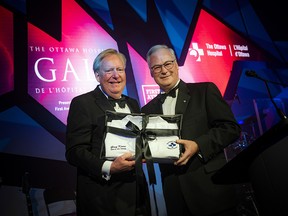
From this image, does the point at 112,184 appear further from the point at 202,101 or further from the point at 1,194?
the point at 1,194

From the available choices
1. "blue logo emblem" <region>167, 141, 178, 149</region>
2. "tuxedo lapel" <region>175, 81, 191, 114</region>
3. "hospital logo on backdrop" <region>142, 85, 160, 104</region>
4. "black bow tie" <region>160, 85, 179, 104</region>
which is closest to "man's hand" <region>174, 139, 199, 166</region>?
"blue logo emblem" <region>167, 141, 178, 149</region>

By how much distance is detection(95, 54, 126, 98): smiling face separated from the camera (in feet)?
7.94

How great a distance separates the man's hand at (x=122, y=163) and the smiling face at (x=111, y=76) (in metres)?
0.77

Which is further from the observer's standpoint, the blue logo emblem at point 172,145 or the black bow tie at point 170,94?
the black bow tie at point 170,94

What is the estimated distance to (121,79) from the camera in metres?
2.46

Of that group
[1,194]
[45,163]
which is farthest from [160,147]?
[1,194]

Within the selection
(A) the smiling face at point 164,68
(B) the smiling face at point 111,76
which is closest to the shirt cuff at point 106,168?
(B) the smiling face at point 111,76

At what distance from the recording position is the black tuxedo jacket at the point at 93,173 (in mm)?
1948

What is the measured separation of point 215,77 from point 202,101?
292 cm

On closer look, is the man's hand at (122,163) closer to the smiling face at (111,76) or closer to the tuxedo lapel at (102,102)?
the tuxedo lapel at (102,102)

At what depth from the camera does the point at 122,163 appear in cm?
180

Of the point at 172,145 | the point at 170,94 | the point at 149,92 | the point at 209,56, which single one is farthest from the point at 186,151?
the point at 209,56

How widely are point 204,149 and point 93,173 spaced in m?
0.83

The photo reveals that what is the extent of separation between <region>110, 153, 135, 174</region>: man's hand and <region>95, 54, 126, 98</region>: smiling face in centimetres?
77
